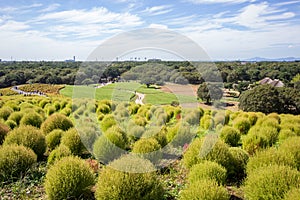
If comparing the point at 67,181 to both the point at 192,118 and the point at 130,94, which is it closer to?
the point at 192,118

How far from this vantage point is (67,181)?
5.30 meters

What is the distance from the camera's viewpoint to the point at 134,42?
8469 mm

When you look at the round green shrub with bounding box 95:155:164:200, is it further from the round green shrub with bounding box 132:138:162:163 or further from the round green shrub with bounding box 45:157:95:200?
the round green shrub with bounding box 132:138:162:163

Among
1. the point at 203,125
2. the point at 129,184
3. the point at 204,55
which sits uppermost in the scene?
the point at 204,55

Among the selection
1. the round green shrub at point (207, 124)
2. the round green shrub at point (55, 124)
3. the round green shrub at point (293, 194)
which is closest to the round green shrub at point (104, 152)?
the round green shrub at point (55, 124)

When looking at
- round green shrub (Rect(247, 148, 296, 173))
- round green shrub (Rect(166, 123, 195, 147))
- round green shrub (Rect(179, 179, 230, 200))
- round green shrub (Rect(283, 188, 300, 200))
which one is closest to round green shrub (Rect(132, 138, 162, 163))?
round green shrub (Rect(166, 123, 195, 147))

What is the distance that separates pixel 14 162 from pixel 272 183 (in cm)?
595

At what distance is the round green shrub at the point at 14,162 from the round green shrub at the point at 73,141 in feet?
5.36

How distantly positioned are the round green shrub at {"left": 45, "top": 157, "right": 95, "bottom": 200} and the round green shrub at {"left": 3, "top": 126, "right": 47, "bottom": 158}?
3141 millimetres

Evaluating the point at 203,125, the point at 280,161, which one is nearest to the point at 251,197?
the point at 280,161

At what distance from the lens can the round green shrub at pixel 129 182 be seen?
4.82 meters

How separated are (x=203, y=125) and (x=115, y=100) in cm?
962

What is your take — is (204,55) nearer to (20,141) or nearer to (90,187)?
(90,187)

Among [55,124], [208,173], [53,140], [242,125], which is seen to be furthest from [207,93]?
[208,173]
